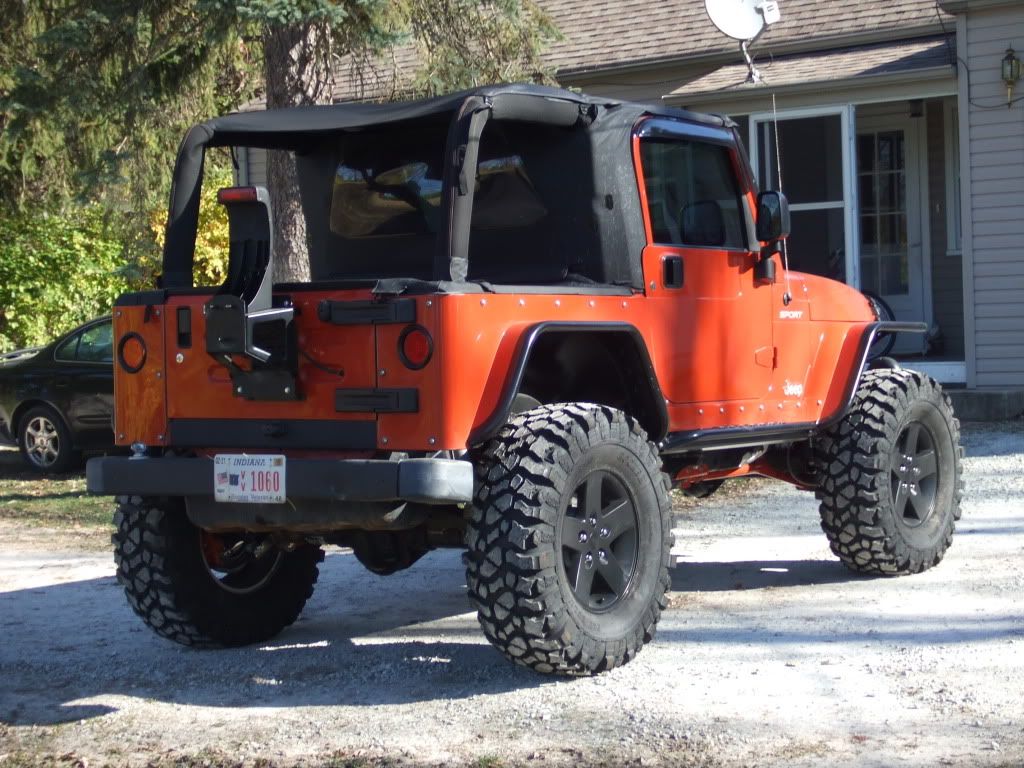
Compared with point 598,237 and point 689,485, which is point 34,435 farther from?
point 598,237

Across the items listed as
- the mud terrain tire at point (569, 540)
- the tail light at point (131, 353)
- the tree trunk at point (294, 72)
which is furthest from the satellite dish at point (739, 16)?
the tail light at point (131, 353)

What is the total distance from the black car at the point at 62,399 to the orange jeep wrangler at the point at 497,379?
22.6 ft

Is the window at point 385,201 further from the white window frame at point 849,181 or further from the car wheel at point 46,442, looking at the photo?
the white window frame at point 849,181

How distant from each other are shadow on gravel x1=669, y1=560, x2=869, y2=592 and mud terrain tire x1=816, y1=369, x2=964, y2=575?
0.82 ft

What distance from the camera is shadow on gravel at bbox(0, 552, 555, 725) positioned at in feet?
18.2

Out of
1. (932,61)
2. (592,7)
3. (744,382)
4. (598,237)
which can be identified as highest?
(592,7)

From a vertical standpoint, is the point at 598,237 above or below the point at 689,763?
above

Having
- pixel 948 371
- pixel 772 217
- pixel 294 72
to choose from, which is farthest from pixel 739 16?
pixel 772 217

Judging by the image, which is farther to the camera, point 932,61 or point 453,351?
point 932,61

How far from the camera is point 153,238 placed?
58.8 feet

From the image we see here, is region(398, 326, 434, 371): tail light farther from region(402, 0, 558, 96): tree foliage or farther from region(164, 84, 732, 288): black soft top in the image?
region(402, 0, 558, 96): tree foliage

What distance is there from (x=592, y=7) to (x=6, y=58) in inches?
346

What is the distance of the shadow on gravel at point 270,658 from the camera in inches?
219

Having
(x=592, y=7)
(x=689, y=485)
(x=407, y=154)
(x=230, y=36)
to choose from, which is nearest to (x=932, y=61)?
A: (x=592, y=7)
